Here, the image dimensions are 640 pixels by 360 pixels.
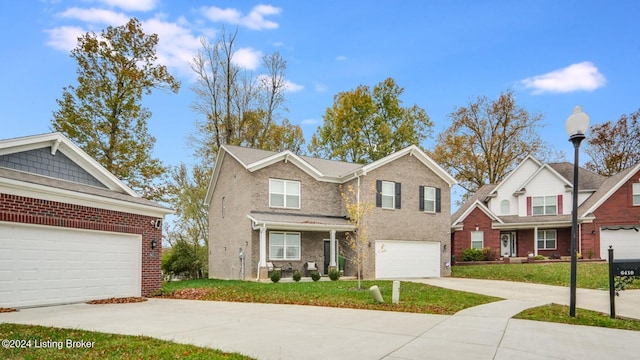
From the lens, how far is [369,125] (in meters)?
42.4

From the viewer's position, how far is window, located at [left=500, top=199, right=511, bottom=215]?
33094 mm

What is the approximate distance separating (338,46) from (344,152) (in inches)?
822

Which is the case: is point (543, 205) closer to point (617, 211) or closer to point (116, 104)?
point (617, 211)

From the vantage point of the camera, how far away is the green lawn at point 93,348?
617cm

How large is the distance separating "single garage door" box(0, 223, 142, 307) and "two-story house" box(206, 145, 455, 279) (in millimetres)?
7182

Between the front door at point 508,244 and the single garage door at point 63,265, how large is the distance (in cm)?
2671

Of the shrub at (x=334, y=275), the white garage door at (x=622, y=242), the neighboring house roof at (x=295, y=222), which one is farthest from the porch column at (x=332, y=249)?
the white garage door at (x=622, y=242)

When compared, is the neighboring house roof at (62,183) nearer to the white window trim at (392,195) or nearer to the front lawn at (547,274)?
the white window trim at (392,195)

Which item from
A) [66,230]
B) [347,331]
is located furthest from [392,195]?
[347,331]

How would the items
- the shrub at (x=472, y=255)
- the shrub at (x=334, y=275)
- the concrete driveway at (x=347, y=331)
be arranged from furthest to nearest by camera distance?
1. the shrub at (x=472, y=255)
2. the shrub at (x=334, y=275)
3. the concrete driveway at (x=347, y=331)

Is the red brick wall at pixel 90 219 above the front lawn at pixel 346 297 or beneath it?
above

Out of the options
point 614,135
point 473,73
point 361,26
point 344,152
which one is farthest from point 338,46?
point 614,135

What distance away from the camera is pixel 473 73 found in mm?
22266

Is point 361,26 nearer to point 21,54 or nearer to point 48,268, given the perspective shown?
point 21,54
